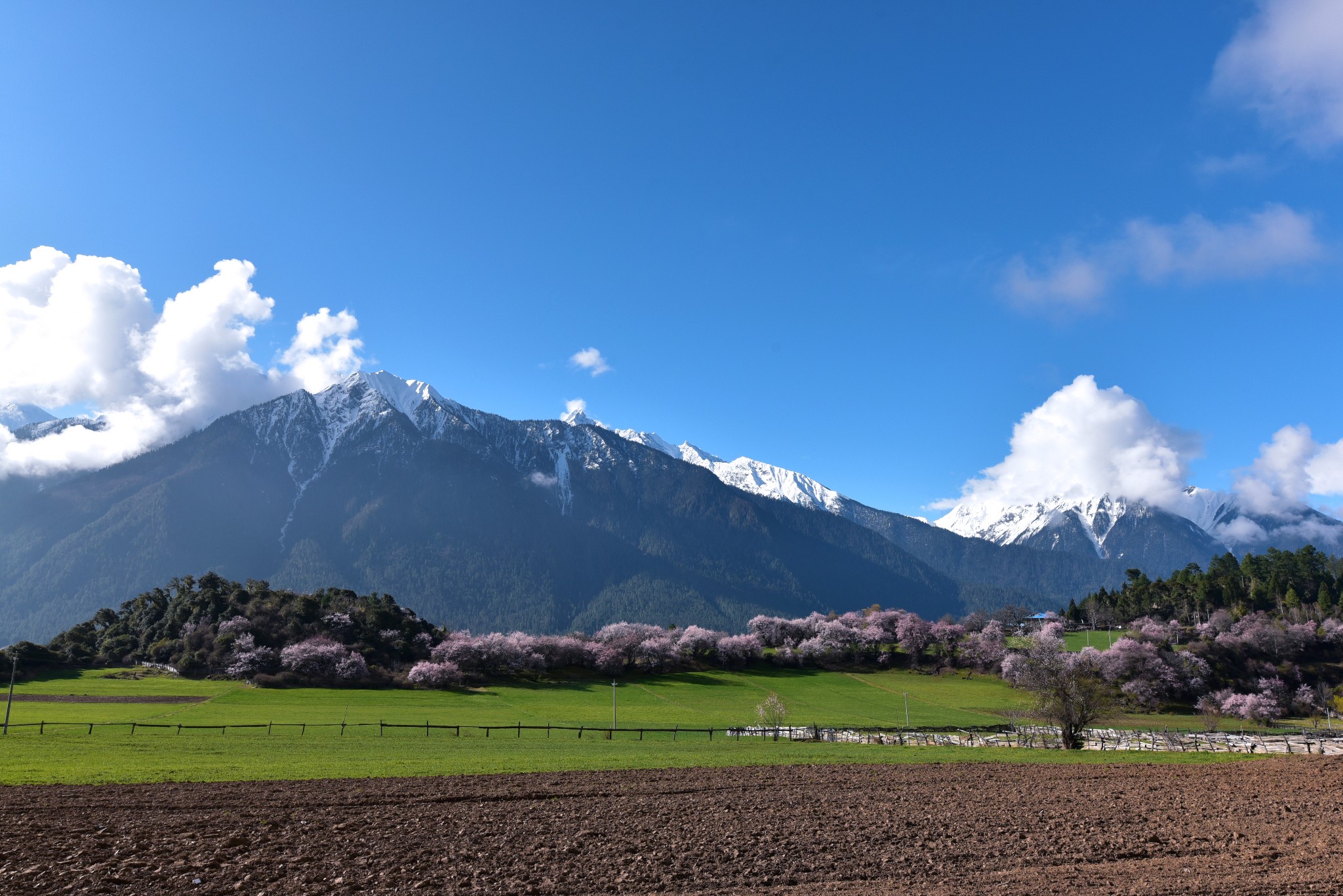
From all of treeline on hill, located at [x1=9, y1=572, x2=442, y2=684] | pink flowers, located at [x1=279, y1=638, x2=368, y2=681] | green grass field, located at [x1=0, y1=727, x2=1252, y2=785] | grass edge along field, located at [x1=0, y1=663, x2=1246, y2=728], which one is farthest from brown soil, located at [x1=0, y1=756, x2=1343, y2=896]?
treeline on hill, located at [x1=9, y1=572, x2=442, y2=684]

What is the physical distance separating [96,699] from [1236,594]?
7348 inches

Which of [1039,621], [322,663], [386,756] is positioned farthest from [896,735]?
[1039,621]

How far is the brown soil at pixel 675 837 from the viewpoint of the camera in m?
17.9

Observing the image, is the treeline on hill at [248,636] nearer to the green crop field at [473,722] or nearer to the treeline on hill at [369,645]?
the treeline on hill at [369,645]

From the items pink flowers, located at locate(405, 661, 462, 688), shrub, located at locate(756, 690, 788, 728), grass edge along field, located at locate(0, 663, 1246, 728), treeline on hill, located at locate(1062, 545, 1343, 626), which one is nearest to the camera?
grass edge along field, located at locate(0, 663, 1246, 728)

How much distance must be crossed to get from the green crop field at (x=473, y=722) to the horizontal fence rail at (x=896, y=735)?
109 cm

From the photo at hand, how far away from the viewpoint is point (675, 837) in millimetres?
22312

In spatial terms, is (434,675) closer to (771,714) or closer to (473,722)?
(473,722)

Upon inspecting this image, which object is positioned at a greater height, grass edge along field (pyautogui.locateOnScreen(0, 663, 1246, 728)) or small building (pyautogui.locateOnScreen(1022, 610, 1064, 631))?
small building (pyautogui.locateOnScreen(1022, 610, 1064, 631))

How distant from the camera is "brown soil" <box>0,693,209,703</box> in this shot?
75312 millimetres

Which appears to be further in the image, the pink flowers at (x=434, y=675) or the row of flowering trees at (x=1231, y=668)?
the pink flowers at (x=434, y=675)

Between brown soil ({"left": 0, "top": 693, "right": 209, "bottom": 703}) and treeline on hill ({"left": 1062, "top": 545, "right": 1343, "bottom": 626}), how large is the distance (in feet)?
530

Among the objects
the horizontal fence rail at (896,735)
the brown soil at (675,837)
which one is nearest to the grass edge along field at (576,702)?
the horizontal fence rail at (896,735)

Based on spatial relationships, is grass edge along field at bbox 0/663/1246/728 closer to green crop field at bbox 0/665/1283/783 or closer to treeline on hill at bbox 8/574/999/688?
green crop field at bbox 0/665/1283/783
